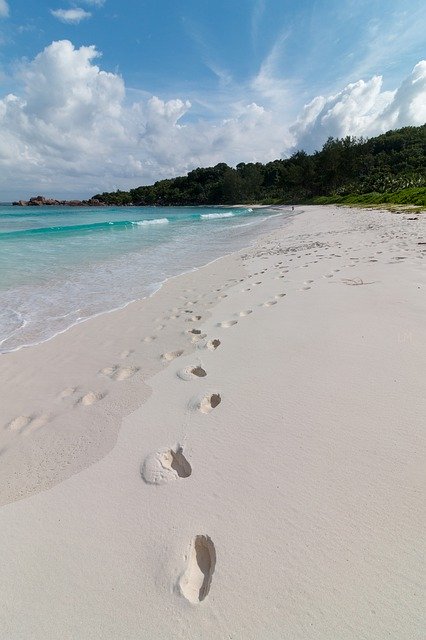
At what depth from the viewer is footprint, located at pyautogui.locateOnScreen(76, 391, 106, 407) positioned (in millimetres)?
2952

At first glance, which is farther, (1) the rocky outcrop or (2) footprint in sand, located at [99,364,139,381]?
(1) the rocky outcrop

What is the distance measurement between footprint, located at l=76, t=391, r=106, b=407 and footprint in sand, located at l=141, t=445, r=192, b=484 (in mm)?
1073

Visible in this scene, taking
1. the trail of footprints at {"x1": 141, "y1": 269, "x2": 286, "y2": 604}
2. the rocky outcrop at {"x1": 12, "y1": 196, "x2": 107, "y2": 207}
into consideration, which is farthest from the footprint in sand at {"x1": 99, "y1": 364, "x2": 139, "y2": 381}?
the rocky outcrop at {"x1": 12, "y1": 196, "x2": 107, "y2": 207}

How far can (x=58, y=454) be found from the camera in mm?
2340

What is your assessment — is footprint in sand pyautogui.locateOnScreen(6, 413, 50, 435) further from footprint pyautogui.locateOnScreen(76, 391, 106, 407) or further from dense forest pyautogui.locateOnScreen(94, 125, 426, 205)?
dense forest pyautogui.locateOnScreen(94, 125, 426, 205)

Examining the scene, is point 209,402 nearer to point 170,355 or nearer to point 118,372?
point 170,355

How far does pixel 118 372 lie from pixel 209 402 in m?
1.29

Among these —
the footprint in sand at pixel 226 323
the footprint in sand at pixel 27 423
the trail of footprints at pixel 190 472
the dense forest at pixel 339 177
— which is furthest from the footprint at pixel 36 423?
the dense forest at pixel 339 177

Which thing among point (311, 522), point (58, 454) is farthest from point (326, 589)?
point (58, 454)

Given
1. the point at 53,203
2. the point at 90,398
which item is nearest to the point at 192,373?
the point at 90,398

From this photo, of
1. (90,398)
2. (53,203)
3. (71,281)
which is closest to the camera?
(90,398)

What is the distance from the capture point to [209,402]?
2660 millimetres

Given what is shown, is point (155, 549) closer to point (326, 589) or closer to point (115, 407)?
point (326, 589)

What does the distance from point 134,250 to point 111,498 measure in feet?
42.0
